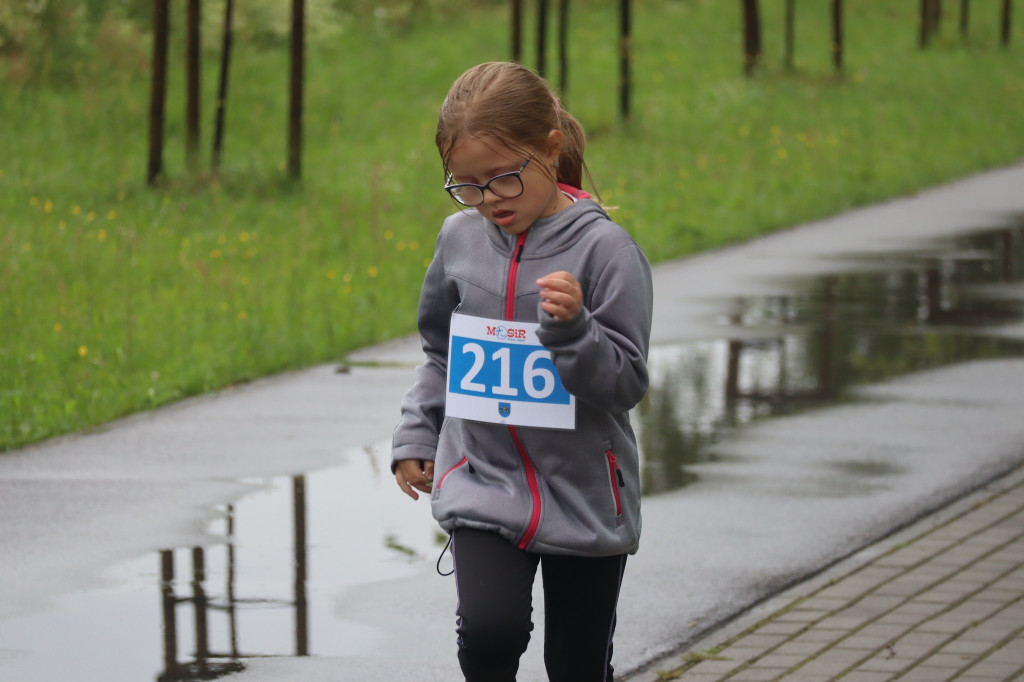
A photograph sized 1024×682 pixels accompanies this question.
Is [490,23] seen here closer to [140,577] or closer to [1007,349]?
[1007,349]

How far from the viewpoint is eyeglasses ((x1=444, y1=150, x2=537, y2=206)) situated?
308cm

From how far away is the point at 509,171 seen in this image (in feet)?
10.1

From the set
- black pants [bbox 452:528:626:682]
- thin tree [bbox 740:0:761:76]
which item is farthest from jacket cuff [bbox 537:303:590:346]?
thin tree [bbox 740:0:761:76]

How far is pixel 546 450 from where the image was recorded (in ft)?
10.4

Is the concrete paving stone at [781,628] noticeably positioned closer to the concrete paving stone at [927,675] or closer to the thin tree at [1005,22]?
the concrete paving stone at [927,675]

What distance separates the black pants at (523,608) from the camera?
3086 millimetres

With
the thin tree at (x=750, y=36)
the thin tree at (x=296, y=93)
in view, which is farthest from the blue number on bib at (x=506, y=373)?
the thin tree at (x=750, y=36)

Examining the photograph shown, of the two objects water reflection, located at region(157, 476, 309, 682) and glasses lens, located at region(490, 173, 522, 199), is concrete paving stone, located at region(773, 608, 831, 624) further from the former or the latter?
glasses lens, located at region(490, 173, 522, 199)

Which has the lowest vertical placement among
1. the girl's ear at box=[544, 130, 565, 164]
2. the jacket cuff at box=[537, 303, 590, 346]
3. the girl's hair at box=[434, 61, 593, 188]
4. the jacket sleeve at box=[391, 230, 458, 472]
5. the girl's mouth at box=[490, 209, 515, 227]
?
the jacket sleeve at box=[391, 230, 458, 472]

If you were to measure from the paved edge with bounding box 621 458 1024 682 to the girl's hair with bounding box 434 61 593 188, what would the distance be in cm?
213

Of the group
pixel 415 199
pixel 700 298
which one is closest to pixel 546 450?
pixel 700 298

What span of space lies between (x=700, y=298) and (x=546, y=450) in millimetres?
10085

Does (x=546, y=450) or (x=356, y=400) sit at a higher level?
(x=546, y=450)

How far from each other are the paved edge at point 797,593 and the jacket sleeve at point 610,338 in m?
1.89
